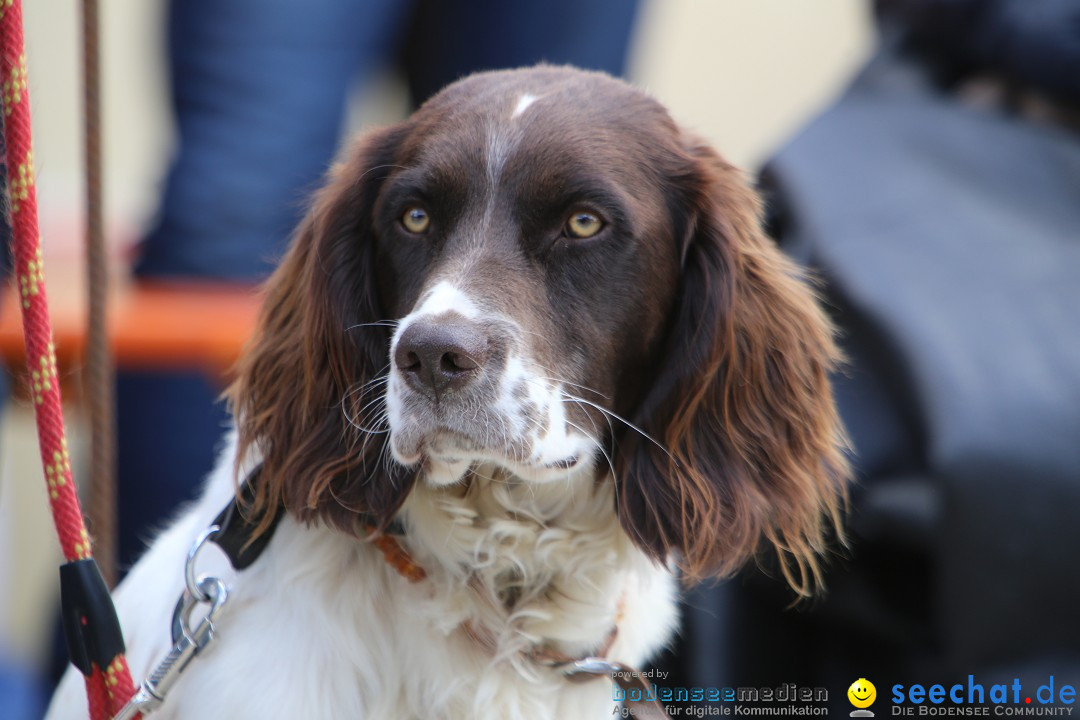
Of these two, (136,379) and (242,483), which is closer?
(242,483)

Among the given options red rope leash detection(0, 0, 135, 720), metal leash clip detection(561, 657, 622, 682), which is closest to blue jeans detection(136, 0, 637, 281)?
red rope leash detection(0, 0, 135, 720)

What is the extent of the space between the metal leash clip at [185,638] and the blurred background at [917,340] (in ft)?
2.42

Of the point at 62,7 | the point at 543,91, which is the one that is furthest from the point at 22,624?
the point at 543,91

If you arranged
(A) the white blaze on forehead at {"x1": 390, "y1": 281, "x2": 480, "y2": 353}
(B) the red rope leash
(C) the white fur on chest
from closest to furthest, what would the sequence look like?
(B) the red rope leash, (A) the white blaze on forehead at {"x1": 390, "y1": 281, "x2": 480, "y2": 353}, (C) the white fur on chest

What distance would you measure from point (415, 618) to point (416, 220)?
687 millimetres

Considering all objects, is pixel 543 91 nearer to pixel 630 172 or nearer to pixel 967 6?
pixel 630 172

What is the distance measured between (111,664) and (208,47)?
1.98 m

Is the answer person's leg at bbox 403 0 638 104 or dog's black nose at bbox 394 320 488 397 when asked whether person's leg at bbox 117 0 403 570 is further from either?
dog's black nose at bbox 394 320 488 397

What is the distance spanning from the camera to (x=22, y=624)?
4594 mm

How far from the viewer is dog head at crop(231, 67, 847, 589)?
190 centimetres

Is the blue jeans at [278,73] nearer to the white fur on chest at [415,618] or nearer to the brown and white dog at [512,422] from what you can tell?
the brown and white dog at [512,422]

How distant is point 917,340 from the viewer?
105 inches

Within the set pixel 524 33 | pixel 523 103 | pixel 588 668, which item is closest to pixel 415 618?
pixel 588 668

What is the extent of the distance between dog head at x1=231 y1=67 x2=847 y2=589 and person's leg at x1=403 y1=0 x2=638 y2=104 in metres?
1.39
